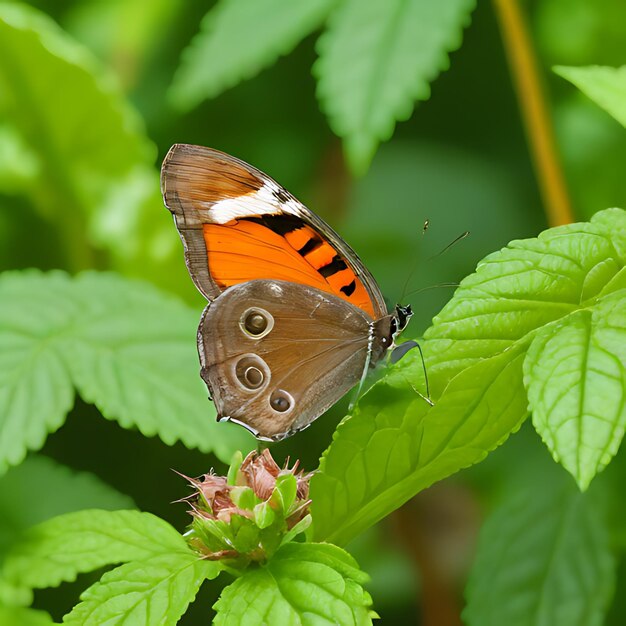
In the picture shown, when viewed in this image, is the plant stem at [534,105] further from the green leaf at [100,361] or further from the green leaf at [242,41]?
the green leaf at [100,361]

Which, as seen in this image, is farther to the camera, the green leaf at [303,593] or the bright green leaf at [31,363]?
the bright green leaf at [31,363]

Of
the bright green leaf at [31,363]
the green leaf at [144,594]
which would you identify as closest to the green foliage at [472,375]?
the green leaf at [144,594]

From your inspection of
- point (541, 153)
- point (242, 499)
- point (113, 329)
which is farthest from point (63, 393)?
point (541, 153)

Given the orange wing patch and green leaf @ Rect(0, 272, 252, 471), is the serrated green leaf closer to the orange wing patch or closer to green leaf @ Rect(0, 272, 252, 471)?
the orange wing patch

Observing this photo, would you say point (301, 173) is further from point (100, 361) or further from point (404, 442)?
point (404, 442)

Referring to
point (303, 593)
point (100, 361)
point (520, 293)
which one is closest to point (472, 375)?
point (520, 293)

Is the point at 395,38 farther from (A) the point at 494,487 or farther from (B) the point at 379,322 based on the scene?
(A) the point at 494,487

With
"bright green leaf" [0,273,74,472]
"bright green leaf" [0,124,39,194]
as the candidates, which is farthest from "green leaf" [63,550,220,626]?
"bright green leaf" [0,124,39,194]
